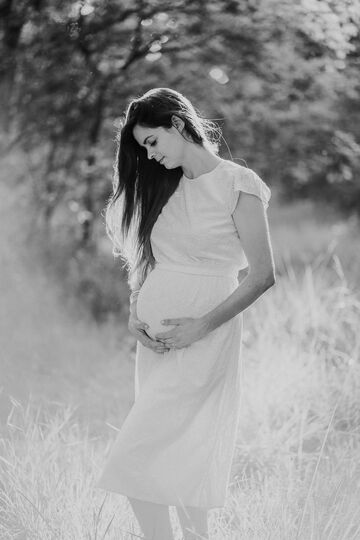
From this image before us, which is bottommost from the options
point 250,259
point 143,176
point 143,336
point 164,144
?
point 143,336

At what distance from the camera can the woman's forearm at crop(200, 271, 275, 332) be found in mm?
2535

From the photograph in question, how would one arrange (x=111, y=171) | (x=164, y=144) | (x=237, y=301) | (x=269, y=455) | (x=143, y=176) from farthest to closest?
(x=111, y=171), (x=269, y=455), (x=143, y=176), (x=164, y=144), (x=237, y=301)

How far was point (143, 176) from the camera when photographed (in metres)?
2.81

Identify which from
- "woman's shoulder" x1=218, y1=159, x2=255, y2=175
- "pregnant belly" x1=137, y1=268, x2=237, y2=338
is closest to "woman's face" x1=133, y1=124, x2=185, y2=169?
"woman's shoulder" x1=218, y1=159, x2=255, y2=175

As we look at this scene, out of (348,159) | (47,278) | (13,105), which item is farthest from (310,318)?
(13,105)

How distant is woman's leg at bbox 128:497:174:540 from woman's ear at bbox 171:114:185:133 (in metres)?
1.20

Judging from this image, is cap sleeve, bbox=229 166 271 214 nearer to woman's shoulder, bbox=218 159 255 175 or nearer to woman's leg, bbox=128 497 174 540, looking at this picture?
woman's shoulder, bbox=218 159 255 175

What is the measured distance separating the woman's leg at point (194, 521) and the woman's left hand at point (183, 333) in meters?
0.53

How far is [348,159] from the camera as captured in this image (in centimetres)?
671

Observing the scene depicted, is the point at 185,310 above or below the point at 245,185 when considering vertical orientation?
below

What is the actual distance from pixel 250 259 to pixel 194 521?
85 centimetres

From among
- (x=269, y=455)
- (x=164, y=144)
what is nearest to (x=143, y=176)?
(x=164, y=144)

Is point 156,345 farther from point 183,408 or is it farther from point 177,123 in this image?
point 177,123

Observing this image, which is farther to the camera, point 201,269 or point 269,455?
point 269,455
